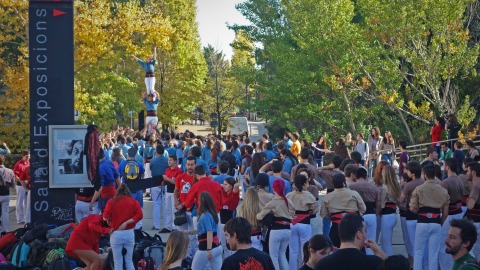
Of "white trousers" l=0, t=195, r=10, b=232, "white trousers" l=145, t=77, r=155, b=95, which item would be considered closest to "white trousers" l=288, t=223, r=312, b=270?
"white trousers" l=0, t=195, r=10, b=232

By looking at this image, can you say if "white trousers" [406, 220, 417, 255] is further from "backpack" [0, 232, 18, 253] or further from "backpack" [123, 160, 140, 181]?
"backpack" [0, 232, 18, 253]

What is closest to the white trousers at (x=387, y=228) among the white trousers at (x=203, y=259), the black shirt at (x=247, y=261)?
the white trousers at (x=203, y=259)

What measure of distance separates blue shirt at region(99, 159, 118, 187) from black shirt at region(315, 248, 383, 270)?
9323 mm

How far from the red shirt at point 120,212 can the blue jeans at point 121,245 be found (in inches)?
5.3

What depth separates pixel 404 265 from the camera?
23.7 ft

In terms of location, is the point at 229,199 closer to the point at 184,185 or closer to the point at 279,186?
the point at 184,185

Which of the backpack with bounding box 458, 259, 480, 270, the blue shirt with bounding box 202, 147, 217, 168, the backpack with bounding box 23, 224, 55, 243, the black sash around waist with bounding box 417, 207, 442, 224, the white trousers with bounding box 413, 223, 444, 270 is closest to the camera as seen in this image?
the backpack with bounding box 458, 259, 480, 270

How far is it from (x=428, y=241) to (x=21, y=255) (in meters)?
6.61

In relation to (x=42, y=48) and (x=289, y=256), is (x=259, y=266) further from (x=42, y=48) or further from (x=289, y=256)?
(x=42, y=48)

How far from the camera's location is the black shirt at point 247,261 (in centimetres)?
839

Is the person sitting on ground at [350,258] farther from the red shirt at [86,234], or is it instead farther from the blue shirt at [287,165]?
the blue shirt at [287,165]

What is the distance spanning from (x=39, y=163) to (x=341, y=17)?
2023cm

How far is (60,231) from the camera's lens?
15055 mm

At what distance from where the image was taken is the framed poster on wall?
1605cm
